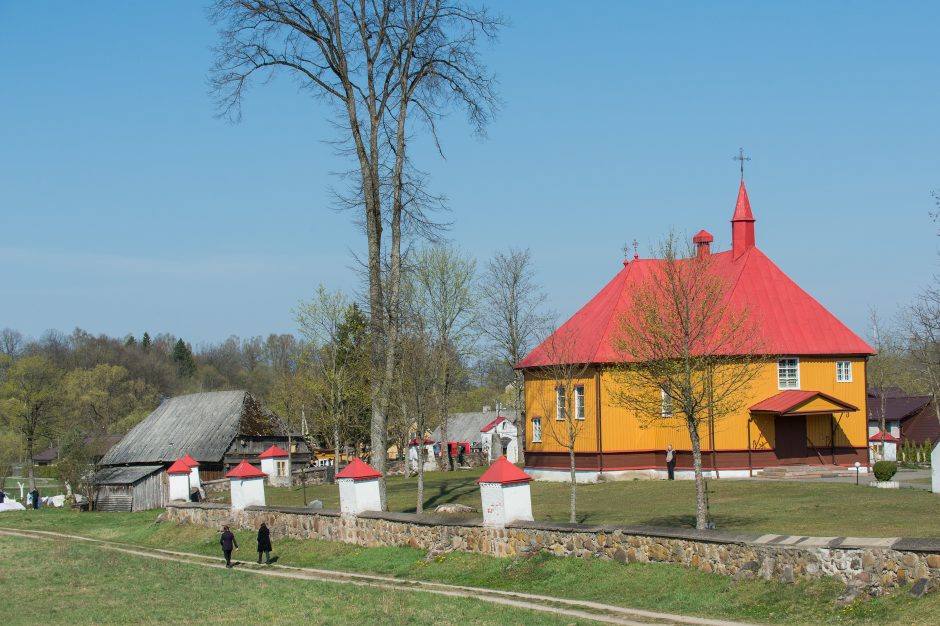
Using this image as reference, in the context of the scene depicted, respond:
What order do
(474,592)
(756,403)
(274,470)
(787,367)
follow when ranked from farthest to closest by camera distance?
1. (274,470)
2. (787,367)
3. (756,403)
4. (474,592)

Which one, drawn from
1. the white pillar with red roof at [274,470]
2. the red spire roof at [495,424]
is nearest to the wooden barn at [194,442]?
the white pillar with red roof at [274,470]

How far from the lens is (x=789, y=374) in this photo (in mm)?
37375

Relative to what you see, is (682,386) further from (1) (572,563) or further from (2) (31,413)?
(2) (31,413)

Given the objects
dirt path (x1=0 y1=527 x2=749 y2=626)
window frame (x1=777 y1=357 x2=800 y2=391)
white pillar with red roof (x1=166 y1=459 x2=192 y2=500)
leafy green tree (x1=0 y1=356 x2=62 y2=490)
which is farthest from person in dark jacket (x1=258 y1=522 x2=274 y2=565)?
leafy green tree (x1=0 y1=356 x2=62 y2=490)

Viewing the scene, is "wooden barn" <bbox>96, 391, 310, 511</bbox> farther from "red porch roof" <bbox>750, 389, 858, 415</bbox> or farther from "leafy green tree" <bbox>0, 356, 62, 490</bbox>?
"red porch roof" <bbox>750, 389, 858, 415</bbox>

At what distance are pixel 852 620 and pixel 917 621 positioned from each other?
0.96m

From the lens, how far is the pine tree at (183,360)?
441 ft

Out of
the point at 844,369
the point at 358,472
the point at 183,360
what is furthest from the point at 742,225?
the point at 183,360

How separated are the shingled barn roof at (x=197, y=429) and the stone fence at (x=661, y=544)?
2550 cm

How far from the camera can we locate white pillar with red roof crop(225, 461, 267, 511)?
29562 mm

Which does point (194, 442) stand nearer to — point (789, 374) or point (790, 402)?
point (789, 374)

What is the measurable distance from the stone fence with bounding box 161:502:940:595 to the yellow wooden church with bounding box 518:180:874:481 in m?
12.5

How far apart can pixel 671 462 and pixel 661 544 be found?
19.4 metres

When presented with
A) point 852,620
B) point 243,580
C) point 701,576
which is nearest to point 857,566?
point 852,620
